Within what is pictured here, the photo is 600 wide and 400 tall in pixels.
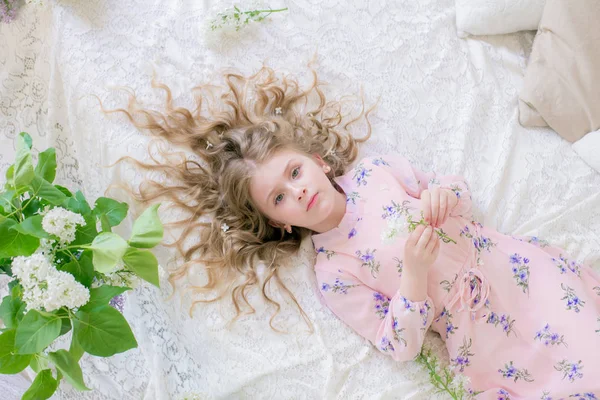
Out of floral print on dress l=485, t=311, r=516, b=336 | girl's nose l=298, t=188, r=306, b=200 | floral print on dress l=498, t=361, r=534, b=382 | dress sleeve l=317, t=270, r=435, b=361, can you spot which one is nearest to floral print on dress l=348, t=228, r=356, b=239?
dress sleeve l=317, t=270, r=435, b=361

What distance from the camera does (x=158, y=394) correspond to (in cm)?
163

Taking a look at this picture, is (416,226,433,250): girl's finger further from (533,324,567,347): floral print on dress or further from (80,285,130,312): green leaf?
(80,285,130,312): green leaf

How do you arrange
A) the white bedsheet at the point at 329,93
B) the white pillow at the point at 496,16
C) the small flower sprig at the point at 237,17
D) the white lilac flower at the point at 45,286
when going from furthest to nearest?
1. the white pillow at the point at 496,16
2. the small flower sprig at the point at 237,17
3. the white bedsheet at the point at 329,93
4. the white lilac flower at the point at 45,286

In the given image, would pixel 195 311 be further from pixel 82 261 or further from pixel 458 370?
pixel 458 370

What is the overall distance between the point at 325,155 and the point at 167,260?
557mm

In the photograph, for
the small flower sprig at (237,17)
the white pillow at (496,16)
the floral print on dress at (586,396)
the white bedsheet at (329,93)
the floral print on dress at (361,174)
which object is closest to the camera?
the floral print on dress at (586,396)

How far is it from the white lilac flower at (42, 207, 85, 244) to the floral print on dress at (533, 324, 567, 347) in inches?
46.3

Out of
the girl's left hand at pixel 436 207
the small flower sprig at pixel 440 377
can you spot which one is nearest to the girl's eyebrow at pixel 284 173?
the girl's left hand at pixel 436 207

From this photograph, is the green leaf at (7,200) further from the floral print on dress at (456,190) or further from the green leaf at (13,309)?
the floral print on dress at (456,190)

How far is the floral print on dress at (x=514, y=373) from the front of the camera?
5.14 feet

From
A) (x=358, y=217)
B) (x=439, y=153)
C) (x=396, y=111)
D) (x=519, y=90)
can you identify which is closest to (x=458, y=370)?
(x=358, y=217)

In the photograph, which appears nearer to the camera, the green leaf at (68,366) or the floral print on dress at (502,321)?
the green leaf at (68,366)

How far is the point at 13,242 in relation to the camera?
116 centimetres

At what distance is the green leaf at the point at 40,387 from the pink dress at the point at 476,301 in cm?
72
